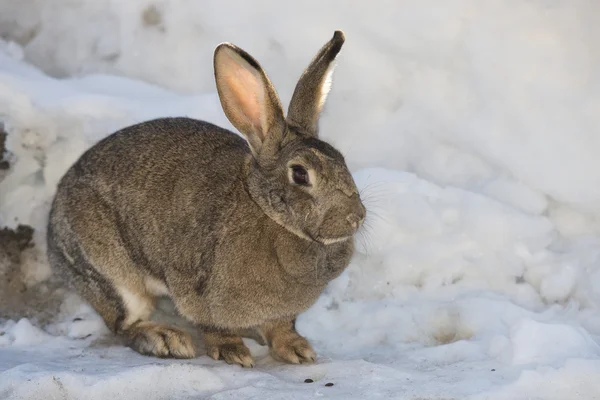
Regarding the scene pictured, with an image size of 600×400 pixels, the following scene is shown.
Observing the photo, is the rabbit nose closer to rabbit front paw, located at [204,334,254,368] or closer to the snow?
the snow

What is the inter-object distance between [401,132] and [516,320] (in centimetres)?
137

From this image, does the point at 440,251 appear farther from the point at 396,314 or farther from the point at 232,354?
the point at 232,354

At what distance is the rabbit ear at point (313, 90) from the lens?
3.86 metres

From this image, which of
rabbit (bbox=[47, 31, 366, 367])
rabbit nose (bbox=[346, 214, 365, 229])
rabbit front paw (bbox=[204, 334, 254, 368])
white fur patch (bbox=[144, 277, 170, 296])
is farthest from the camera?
white fur patch (bbox=[144, 277, 170, 296])

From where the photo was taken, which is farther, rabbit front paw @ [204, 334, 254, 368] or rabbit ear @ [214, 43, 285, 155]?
rabbit front paw @ [204, 334, 254, 368]

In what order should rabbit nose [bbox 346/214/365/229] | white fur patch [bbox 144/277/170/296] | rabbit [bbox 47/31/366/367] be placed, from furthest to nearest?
white fur patch [bbox 144/277/170/296], rabbit [bbox 47/31/366/367], rabbit nose [bbox 346/214/365/229]

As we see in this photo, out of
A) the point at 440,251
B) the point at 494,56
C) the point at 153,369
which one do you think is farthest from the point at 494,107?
the point at 153,369

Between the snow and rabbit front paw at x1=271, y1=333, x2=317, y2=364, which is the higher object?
the snow

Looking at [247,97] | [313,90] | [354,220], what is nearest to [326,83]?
[313,90]

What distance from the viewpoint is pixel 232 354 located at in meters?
4.12

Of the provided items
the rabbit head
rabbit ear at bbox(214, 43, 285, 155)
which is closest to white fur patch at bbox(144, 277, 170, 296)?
the rabbit head

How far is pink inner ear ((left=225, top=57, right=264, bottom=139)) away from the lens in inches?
152

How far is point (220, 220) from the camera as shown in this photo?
406cm

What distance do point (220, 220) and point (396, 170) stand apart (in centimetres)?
128
